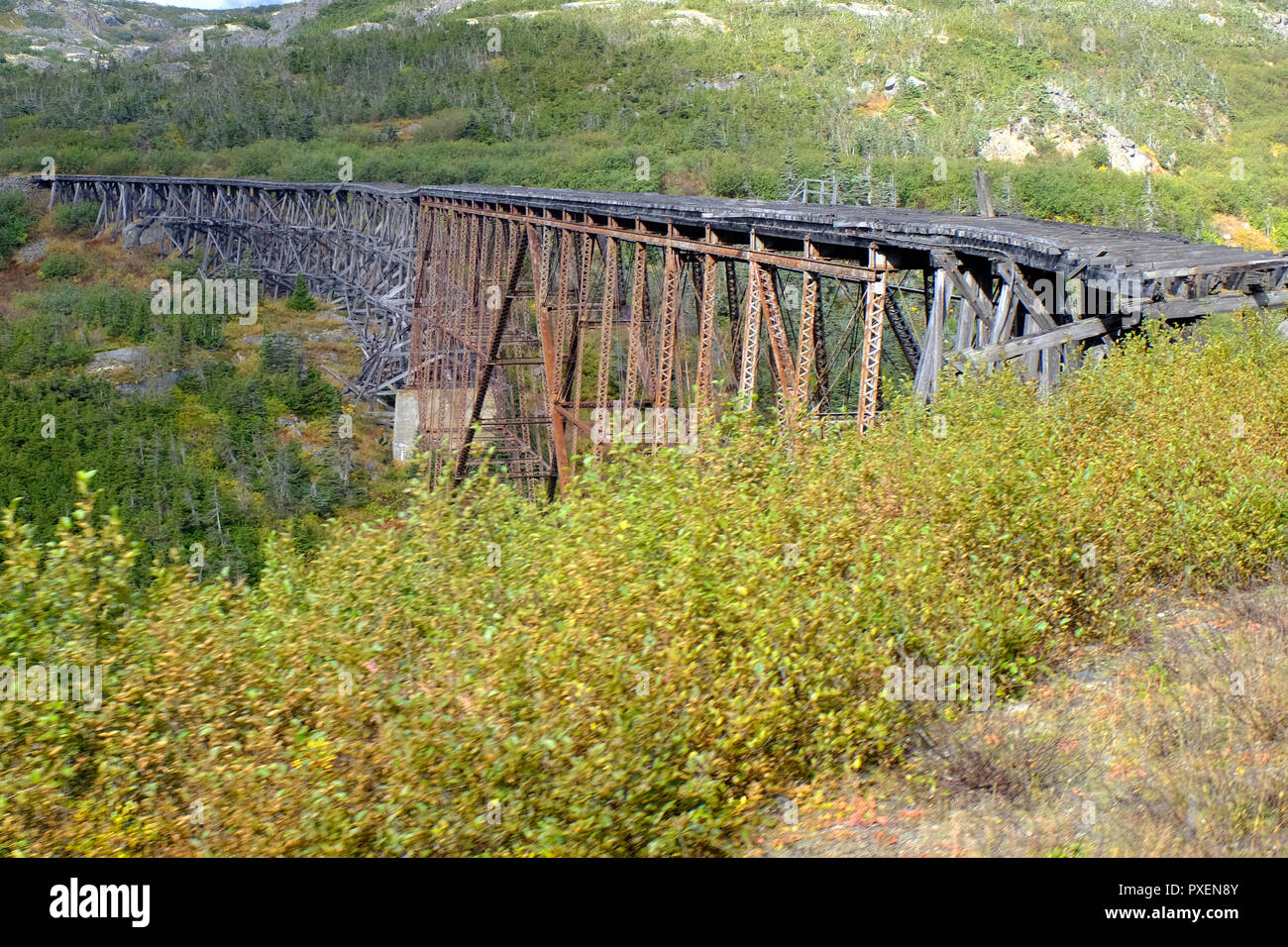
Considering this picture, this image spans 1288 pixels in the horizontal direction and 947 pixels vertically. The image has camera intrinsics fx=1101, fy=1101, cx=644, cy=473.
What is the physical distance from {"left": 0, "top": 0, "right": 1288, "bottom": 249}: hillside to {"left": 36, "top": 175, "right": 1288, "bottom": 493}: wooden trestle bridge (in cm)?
2205

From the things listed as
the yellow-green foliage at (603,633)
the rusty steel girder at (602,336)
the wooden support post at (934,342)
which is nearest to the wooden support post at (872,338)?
the rusty steel girder at (602,336)

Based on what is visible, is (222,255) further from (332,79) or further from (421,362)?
(332,79)

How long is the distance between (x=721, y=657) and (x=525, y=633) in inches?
36.2

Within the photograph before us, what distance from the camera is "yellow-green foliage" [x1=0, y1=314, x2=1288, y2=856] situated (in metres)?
4.16

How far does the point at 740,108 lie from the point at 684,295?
193 feet

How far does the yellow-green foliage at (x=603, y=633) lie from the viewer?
416 cm

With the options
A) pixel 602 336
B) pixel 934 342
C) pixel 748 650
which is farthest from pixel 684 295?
pixel 748 650

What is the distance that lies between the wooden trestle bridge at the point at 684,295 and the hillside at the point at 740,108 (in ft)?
72.3

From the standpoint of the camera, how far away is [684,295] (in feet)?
71.3

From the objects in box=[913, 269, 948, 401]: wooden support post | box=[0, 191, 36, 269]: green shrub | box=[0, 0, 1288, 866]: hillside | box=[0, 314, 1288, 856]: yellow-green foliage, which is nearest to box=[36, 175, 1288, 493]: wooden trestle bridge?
box=[913, 269, 948, 401]: wooden support post

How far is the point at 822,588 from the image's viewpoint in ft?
17.8

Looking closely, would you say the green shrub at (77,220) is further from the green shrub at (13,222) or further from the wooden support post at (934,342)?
the wooden support post at (934,342)

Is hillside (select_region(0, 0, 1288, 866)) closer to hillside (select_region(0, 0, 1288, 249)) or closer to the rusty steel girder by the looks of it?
the rusty steel girder

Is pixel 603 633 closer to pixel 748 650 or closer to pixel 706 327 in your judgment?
pixel 748 650
